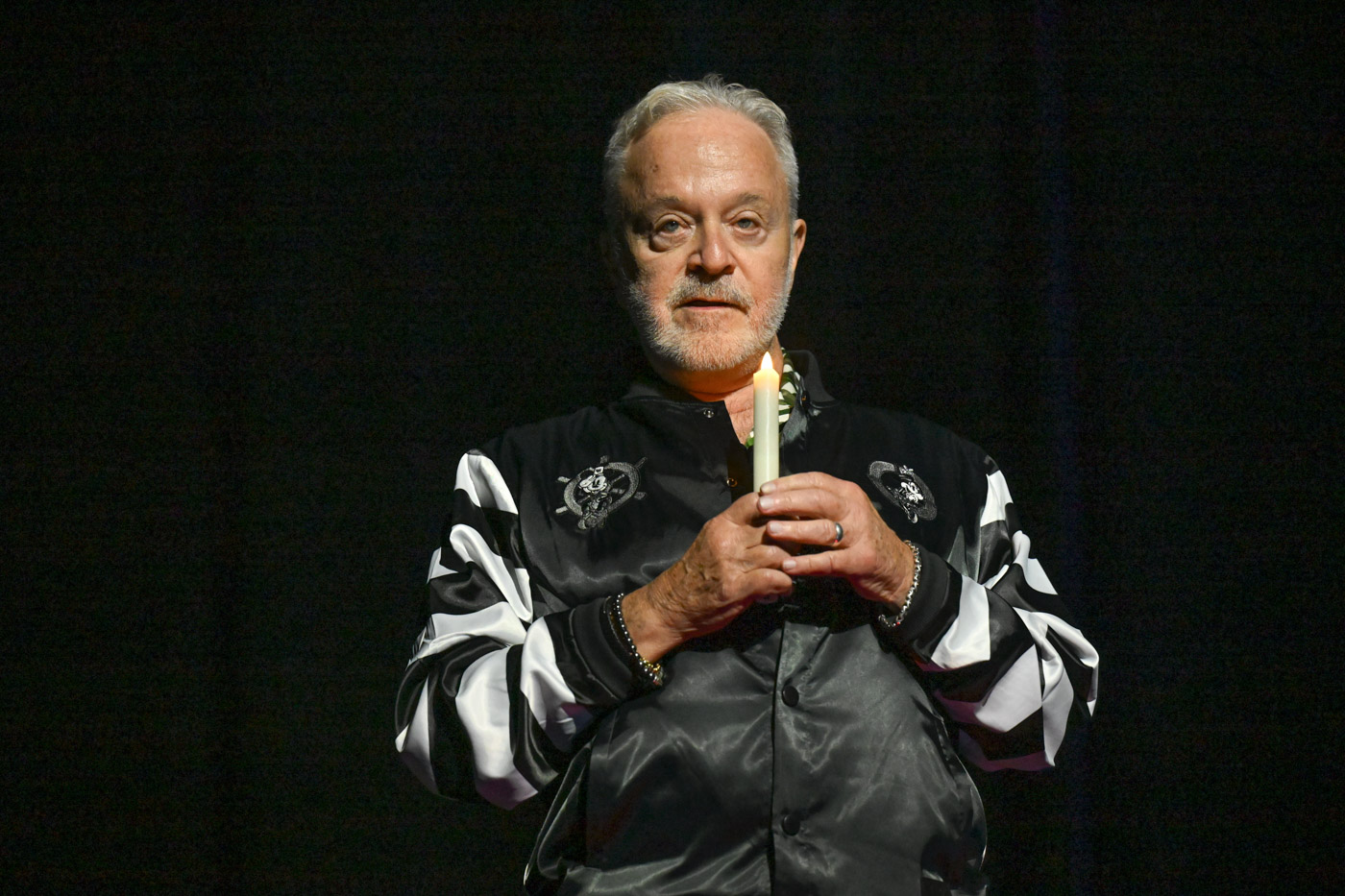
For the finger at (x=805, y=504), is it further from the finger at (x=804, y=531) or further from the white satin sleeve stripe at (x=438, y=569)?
the white satin sleeve stripe at (x=438, y=569)

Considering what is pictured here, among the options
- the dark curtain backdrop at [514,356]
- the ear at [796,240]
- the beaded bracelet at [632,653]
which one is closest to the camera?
the beaded bracelet at [632,653]

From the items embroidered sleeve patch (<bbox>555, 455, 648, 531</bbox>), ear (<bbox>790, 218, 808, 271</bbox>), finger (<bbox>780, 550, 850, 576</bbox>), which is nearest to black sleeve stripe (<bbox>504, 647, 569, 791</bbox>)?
embroidered sleeve patch (<bbox>555, 455, 648, 531</bbox>)

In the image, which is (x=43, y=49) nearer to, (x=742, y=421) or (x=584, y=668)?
(x=742, y=421)

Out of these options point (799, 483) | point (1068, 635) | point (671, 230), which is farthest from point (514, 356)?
point (1068, 635)

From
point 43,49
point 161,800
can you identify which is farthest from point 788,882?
point 43,49

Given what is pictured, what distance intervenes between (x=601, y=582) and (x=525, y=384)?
73cm

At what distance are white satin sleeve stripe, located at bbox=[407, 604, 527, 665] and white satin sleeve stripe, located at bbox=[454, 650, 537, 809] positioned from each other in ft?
0.23

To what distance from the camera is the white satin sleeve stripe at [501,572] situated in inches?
56.3

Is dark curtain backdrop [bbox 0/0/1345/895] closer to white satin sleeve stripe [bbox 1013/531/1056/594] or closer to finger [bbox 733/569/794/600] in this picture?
white satin sleeve stripe [bbox 1013/531/1056/594]

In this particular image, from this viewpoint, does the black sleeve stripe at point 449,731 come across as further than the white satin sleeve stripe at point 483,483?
No

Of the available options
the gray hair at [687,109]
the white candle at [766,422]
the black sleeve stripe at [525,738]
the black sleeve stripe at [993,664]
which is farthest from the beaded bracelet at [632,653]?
the gray hair at [687,109]

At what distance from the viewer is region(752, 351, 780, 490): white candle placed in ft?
3.59

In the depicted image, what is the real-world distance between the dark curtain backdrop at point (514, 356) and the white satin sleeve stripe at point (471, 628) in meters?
0.60

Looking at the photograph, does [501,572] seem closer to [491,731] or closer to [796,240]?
[491,731]
